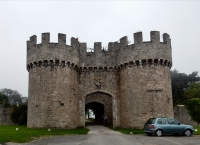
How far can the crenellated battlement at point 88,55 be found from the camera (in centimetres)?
2180

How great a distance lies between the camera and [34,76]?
22078 mm

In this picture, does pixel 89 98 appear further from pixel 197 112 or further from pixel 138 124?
pixel 197 112

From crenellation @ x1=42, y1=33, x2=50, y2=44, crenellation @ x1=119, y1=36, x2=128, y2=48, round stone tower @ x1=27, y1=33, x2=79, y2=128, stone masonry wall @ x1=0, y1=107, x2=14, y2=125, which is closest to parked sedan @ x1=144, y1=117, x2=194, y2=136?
round stone tower @ x1=27, y1=33, x2=79, y2=128

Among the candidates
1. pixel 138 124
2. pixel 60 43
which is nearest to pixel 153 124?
pixel 138 124

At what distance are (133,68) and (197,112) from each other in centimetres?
658

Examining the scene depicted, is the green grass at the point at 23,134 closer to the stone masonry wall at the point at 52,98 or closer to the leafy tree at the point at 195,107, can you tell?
the stone masonry wall at the point at 52,98

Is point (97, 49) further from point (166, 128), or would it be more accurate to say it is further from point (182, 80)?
point (182, 80)

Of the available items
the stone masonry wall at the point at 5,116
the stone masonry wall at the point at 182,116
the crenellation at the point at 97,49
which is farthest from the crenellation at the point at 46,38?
the stone masonry wall at the point at 182,116

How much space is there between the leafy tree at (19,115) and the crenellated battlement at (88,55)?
34.6 feet

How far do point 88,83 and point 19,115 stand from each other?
12443 mm

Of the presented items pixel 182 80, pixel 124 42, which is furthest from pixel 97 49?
pixel 182 80

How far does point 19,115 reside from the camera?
31.1 metres

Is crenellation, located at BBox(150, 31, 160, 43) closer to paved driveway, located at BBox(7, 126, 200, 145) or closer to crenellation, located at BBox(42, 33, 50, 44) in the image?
crenellation, located at BBox(42, 33, 50, 44)

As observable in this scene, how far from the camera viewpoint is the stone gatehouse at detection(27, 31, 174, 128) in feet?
69.1
